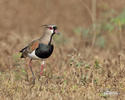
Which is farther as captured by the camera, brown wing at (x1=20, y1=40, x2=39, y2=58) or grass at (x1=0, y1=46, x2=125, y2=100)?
brown wing at (x1=20, y1=40, x2=39, y2=58)

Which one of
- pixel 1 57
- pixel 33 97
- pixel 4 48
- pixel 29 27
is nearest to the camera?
pixel 33 97

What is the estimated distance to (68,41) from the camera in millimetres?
10453

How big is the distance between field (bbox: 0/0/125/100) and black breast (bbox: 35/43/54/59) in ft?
1.43

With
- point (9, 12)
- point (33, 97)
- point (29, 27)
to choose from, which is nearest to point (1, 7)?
point (9, 12)

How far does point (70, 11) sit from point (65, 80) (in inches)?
266

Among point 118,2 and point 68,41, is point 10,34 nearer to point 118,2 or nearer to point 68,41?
point 68,41

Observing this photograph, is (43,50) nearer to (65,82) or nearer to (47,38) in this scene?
(47,38)

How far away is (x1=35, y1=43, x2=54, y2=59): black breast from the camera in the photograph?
243 inches

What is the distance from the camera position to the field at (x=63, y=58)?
5699 millimetres

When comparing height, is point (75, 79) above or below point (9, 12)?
below

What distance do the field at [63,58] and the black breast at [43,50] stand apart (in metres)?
0.44

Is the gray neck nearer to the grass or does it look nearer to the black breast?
the black breast

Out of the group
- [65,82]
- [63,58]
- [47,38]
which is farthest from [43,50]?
[63,58]

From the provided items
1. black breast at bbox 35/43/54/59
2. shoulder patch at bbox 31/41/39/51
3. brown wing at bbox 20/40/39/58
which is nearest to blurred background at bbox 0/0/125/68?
brown wing at bbox 20/40/39/58
